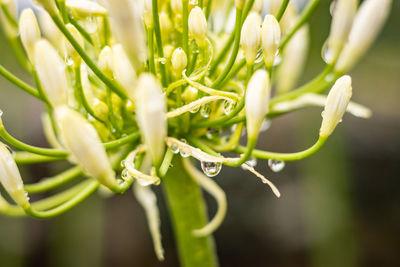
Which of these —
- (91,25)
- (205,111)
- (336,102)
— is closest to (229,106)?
(205,111)

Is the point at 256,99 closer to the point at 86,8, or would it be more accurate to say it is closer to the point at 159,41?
the point at 159,41

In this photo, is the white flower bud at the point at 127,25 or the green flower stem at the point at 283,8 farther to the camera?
the green flower stem at the point at 283,8

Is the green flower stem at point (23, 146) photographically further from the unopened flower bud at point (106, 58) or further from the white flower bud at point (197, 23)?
the white flower bud at point (197, 23)

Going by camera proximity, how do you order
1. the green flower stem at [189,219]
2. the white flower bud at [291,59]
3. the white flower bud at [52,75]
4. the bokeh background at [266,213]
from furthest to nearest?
the bokeh background at [266,213] → the white flower bud at [291,59] → the green flower stem at [189,219] → the white flower bud at [52,75]

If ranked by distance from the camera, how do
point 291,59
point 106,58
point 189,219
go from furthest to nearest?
point 291,59, point 189,219, point 106,58

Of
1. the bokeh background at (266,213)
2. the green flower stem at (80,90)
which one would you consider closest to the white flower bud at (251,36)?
the green flower stem at (80,90)

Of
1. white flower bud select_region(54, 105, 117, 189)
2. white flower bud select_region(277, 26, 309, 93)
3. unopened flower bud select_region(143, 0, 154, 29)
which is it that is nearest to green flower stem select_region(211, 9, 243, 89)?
unopened flower bud select_region(143, 0, 154, 29)

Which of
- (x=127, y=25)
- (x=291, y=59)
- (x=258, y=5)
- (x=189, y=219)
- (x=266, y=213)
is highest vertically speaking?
(x=127, y=25)
